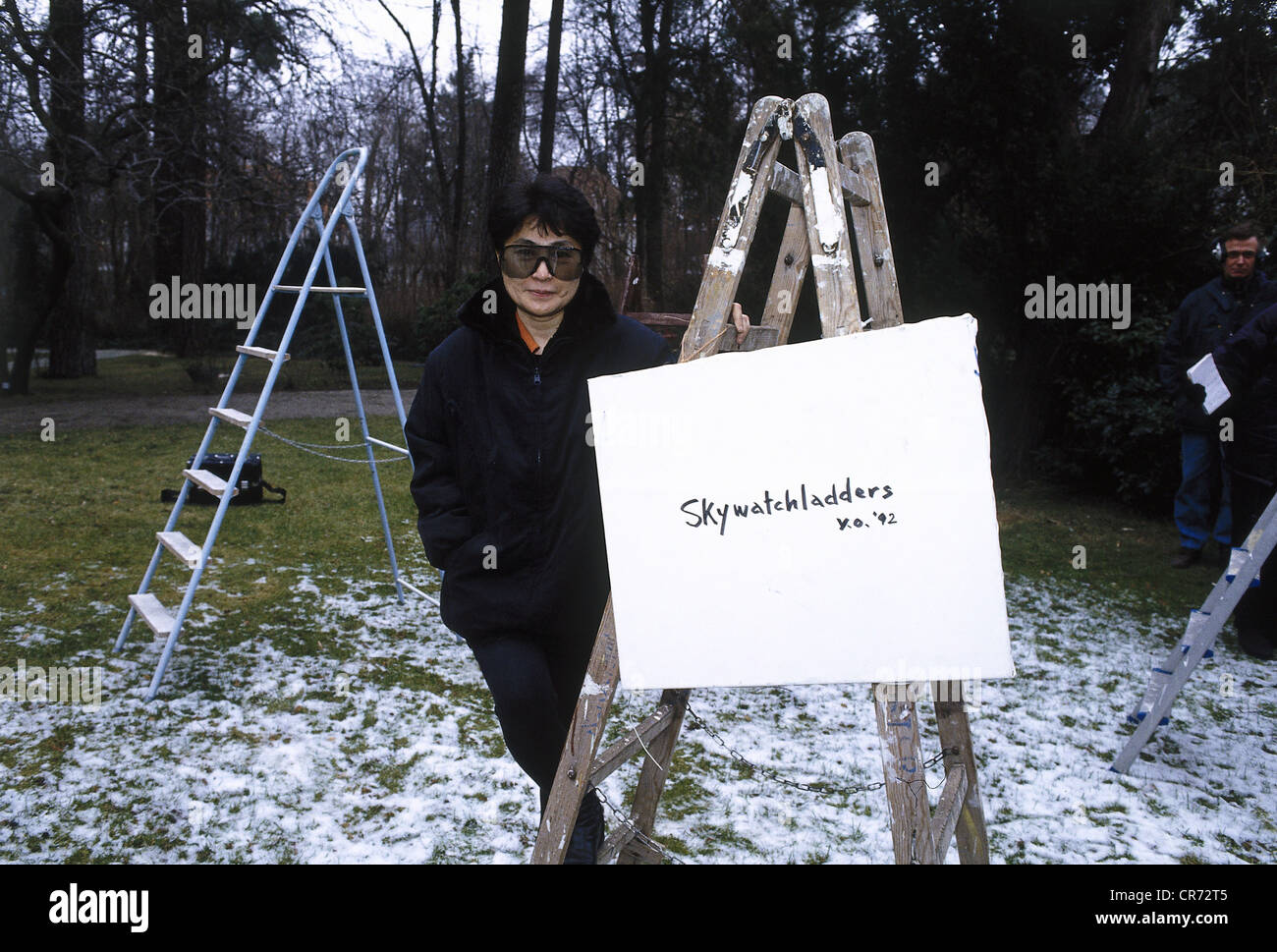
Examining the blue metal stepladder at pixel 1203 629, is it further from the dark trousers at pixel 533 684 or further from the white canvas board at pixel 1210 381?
the dark trousers at pixel 533 684

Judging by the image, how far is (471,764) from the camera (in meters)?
3.35

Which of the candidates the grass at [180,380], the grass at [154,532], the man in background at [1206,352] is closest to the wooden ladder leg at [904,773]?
the grass at [154,532]

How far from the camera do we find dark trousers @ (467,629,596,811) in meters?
2.13

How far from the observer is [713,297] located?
1911mm

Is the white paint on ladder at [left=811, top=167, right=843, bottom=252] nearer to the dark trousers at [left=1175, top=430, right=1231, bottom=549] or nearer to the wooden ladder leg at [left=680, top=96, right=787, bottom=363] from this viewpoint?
the wooden ladder leg at [left=680, top=96, right=787, bottom=363]

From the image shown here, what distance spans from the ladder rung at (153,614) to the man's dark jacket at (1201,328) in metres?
5.11

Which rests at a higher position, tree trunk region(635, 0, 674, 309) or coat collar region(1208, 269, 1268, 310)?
tree trunk region(635, 0, 674, 309)

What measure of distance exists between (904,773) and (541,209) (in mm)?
1442

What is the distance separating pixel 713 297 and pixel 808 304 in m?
6.46

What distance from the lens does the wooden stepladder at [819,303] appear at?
1814mm

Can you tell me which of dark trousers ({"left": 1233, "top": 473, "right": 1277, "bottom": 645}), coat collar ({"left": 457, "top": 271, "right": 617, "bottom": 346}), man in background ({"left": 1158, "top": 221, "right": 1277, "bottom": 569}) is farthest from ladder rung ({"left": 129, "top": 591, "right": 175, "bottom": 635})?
man in background ({"left": 1158, "top": 221, "right": 1277, "bottom": 569})

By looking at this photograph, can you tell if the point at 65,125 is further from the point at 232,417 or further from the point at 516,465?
the point at 516,465

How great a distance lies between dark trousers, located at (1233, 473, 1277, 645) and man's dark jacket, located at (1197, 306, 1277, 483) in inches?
2.9

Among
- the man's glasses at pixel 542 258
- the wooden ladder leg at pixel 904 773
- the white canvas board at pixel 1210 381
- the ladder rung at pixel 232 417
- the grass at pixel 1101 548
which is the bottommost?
the grass at pixel 1101 548
